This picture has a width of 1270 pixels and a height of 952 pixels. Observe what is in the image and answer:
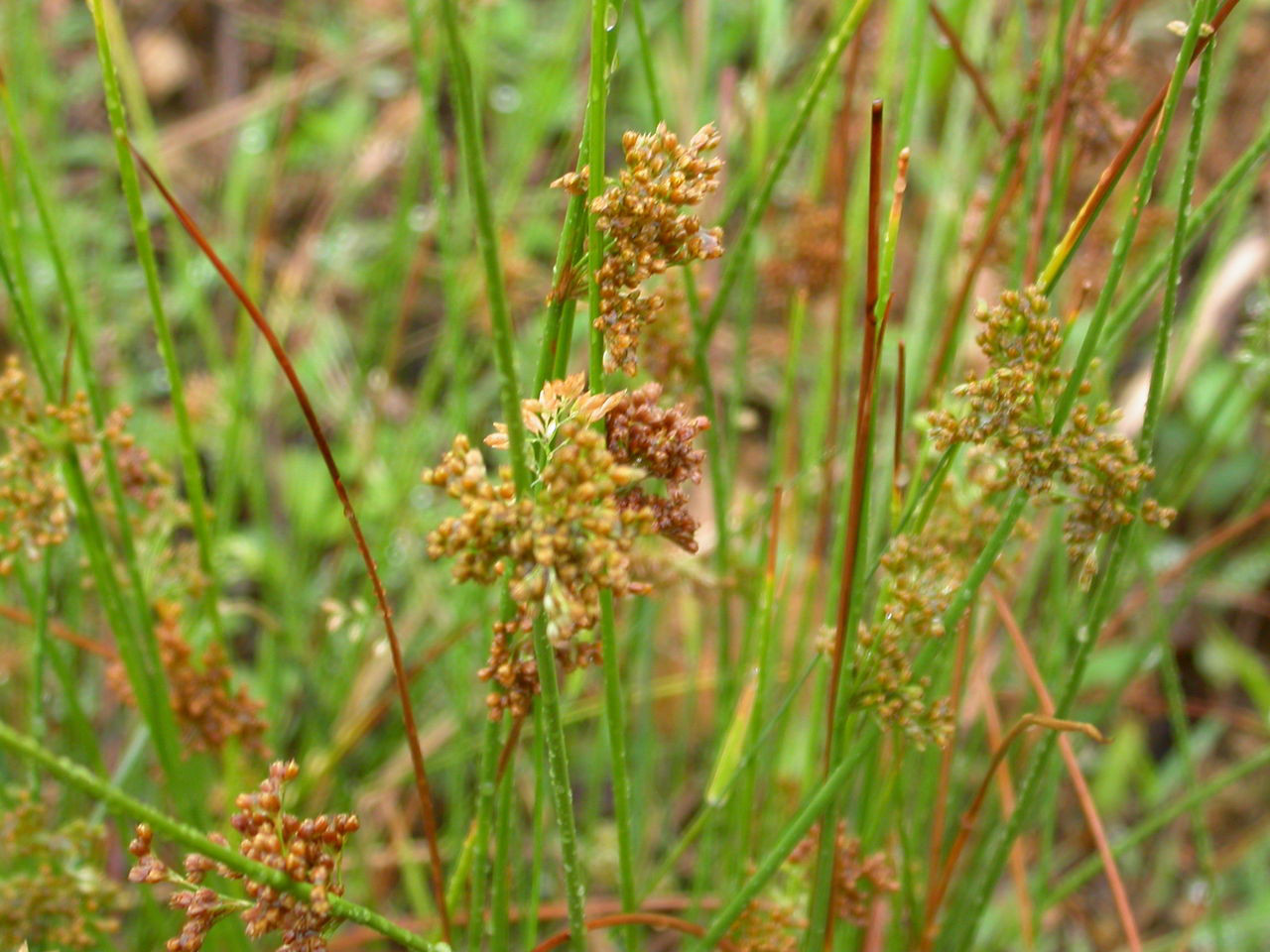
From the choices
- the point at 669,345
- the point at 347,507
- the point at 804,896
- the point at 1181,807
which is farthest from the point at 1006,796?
the point at 347,507

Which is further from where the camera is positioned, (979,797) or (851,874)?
(851,874)

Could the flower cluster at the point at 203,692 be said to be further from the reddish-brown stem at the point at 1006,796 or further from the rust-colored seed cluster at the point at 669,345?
the reddish-brown stem at the point at 1006,796

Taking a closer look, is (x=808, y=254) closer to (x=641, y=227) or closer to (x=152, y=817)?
(x=641, y=227)

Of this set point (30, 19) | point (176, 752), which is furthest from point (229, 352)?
point (176, 752)

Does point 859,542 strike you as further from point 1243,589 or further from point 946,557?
point 1243,589

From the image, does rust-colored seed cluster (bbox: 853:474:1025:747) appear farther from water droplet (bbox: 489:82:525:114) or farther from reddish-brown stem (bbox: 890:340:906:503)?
water droplet (bbox: 489:82:525:114)

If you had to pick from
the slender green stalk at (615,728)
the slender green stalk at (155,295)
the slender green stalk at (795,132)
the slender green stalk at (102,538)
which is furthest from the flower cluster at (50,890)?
the slender green stalk at (795,132)
